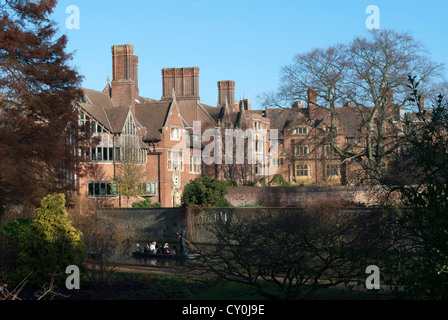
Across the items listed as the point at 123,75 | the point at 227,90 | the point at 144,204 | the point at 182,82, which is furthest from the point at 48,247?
the point at 227,90

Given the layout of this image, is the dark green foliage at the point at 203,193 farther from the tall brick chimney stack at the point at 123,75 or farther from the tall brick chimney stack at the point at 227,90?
the tall brick chimney stack at the point at 227,90

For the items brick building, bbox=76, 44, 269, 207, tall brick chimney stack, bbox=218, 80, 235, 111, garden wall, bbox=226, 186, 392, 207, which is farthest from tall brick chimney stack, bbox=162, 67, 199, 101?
garden wall, bbox=226, 186, 392, 207

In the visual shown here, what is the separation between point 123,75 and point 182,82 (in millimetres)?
9710

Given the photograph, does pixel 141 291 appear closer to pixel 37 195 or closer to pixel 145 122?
pixel 37 195

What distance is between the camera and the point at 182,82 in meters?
61.5

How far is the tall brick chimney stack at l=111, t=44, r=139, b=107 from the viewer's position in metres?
52.5

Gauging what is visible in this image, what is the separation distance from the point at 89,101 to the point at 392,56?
2381 centimetres

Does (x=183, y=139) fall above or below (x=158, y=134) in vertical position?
below

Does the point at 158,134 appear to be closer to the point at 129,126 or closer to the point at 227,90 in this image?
the point at 129,126

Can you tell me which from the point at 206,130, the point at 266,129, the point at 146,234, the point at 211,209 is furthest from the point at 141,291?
the point at 266,129

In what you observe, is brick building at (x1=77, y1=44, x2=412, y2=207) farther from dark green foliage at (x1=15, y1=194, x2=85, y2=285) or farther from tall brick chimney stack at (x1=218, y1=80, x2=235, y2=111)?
dark green foliage at (x1=15, y1=194, x2=85, y2=285)

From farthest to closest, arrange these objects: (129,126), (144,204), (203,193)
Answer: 1. (129,126)
2. (144,204)
3. (203,193)

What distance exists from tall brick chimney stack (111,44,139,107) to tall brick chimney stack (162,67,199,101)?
340 inches

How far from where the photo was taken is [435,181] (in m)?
9.99
